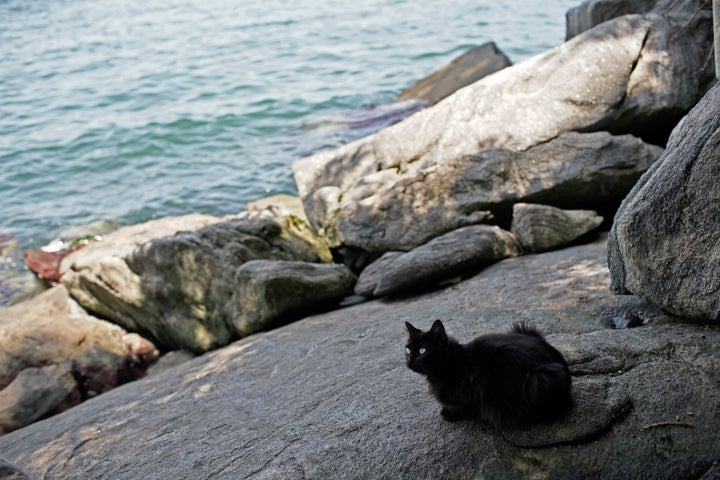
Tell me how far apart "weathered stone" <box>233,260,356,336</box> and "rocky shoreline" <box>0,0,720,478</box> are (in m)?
0.02

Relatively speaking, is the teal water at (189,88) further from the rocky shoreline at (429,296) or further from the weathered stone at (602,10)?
the weathered stone at (602,10)

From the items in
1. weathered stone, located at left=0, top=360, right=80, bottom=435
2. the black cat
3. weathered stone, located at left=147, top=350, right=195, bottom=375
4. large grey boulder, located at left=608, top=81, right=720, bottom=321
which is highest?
large grey boulder, located at left=608, top=81, right=720, bottom=321

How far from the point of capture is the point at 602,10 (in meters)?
11.6

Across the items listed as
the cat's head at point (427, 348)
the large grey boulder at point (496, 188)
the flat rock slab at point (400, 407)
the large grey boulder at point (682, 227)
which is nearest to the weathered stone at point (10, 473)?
the flat rock slab at point (400, 407)

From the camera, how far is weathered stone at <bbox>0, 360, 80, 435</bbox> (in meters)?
7.60

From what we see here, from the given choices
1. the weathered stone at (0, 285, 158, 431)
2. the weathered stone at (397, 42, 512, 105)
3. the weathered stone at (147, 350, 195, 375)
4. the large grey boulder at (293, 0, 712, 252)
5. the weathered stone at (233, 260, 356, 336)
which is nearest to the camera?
the weathered stone at (233, 260, 356, 336)

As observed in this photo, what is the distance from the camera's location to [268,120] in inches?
713

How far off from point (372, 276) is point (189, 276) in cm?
240

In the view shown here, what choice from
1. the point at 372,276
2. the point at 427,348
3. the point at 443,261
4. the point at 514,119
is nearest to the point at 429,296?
the point at 443,261

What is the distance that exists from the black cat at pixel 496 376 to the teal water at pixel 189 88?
10044 millimetres

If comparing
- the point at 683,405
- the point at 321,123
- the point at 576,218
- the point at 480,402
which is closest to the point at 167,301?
the point at 576,218

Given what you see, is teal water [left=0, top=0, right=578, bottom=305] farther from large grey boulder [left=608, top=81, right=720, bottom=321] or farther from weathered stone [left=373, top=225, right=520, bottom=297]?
large grey boulder [left=608, top=81, right=720, bottom=321]

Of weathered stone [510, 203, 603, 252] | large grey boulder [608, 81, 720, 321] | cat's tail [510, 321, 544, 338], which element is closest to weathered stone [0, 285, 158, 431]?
weathered stone [510, 203, 603, 252]

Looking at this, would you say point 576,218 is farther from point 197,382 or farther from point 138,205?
point 138,205
